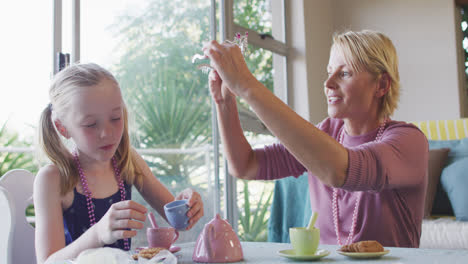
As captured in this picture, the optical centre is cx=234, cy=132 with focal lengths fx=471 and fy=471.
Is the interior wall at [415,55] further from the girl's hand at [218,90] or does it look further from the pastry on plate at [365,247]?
the pastry on plate at [365,247]

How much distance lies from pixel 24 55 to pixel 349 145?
1.69 metres

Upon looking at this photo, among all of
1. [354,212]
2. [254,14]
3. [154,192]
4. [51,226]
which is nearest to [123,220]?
[51,226]

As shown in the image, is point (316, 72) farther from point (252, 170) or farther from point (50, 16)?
point (252, 170)

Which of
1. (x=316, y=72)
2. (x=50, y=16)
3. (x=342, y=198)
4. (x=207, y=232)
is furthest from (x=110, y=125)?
(x=316, y=72)

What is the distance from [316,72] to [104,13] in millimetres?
2633

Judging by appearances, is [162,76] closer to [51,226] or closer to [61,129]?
[61,129]

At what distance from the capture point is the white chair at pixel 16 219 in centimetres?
126

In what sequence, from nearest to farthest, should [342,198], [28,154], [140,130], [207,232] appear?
[207,232] → [342,198] → [28,154] → [140,130]

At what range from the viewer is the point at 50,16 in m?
2.30

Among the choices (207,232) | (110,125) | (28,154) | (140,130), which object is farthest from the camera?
(140,130)

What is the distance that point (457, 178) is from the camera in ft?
8.95

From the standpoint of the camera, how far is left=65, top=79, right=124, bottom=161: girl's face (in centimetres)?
125

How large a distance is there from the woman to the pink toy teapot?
0.24 meters

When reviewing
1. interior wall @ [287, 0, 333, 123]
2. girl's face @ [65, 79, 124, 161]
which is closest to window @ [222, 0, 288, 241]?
interior wall @ [287, 0, 333, 123]
